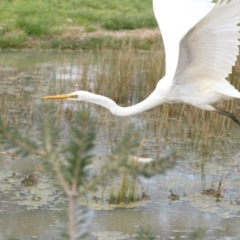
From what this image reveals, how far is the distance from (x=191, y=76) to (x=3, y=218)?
5.50 feet

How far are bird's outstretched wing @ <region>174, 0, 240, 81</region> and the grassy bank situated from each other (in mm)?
7843

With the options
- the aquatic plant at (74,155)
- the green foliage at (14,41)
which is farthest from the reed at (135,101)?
the aquatic plant at (74,155)

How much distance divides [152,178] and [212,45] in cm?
154

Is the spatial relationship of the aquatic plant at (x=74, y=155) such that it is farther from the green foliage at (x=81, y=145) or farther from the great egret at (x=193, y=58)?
the great egret at (x=193, y=58)

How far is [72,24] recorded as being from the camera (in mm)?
14422

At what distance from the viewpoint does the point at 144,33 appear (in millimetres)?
14375

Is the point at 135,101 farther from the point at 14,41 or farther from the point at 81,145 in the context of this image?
the point at 81,145

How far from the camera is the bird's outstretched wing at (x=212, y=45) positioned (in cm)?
398

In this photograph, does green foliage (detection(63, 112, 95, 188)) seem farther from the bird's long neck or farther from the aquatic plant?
the bird's long neck

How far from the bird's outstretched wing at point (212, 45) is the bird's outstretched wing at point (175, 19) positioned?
0.66 feet

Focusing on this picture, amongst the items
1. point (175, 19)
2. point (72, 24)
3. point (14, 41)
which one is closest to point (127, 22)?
point (72, 24)

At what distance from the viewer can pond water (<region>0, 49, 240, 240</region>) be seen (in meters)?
4.81

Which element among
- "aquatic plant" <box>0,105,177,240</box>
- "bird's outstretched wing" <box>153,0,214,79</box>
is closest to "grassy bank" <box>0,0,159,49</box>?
"bird's outstretched wing" <box>153,0,214,79</box>

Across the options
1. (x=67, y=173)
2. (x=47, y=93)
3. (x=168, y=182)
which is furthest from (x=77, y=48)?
(x=67, y=173)
